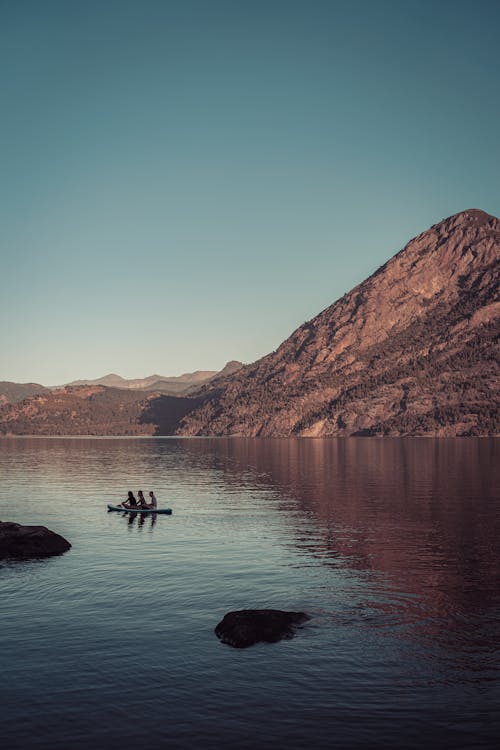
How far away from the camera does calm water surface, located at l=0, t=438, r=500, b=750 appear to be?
21.0m

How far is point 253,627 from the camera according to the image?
2914 centimetres

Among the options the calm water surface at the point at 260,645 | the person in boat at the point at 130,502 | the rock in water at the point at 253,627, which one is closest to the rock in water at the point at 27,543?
the calm water surface at the point at 260,645

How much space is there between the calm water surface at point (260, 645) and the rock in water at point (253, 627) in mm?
518

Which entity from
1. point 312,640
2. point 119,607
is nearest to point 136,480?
point 119,607

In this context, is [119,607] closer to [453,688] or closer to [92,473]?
[453,688]

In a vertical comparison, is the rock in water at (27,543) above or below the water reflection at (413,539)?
above

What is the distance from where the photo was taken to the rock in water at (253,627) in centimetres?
2859

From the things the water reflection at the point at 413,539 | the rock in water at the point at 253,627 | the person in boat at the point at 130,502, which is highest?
the person in boat at the point at 130,502

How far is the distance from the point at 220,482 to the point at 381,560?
67.8 m

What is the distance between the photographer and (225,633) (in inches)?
1141

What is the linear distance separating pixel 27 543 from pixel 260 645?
87.6 ft

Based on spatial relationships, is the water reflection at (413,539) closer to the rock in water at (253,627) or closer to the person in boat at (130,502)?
the rock in water at (253,627)

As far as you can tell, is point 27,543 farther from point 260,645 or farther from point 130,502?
point 130,502

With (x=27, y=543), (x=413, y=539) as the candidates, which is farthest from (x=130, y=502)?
(x=413, y=539)
